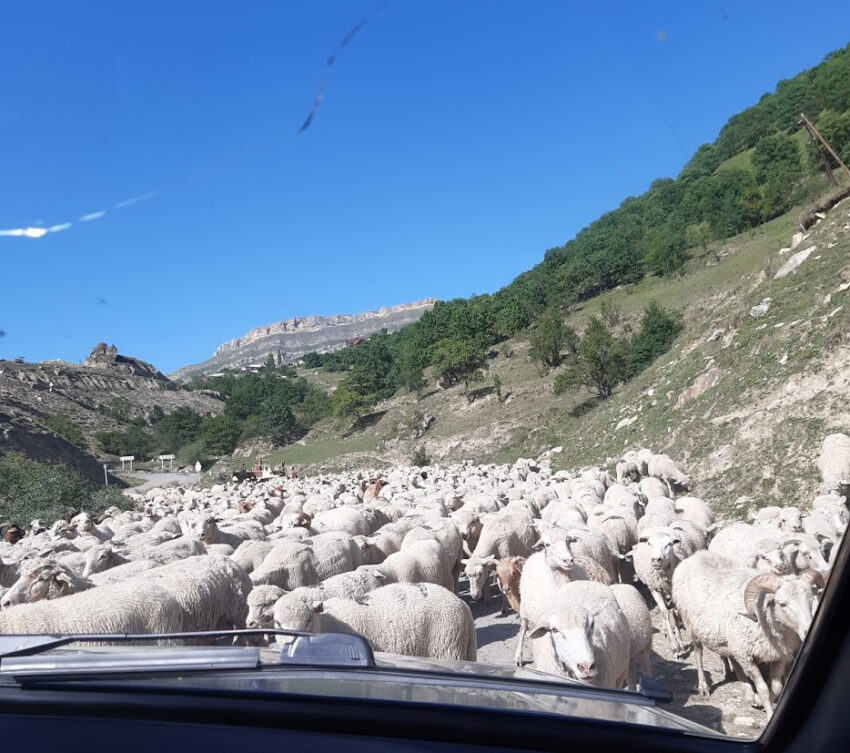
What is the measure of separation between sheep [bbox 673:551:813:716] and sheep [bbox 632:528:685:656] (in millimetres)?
1306

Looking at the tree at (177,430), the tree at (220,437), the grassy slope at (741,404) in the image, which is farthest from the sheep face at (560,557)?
the tree at (177,430)

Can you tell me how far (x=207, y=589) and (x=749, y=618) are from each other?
6.28 metres

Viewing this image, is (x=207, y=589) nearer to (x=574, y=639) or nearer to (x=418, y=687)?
(x=574, y=639)

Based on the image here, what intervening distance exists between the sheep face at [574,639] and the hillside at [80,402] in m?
51.2

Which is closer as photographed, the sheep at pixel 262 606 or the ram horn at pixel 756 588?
the ram horn at pixel 756 588

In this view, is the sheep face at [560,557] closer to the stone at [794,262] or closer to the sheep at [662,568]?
the sheep at [662,568]

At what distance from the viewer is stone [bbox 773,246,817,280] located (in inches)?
1030

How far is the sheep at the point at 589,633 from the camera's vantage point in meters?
6.33

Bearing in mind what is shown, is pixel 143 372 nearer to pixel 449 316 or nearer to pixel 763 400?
pixel 449 316

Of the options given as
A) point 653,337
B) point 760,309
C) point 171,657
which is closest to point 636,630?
point 171,657

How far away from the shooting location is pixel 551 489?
20484mm

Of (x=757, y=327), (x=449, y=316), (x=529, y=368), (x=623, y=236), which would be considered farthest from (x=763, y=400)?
(x=449, y=316)

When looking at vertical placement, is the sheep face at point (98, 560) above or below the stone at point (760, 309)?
below

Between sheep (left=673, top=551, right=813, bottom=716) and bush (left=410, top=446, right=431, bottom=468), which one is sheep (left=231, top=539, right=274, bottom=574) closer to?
sheep (left=673, top=551, right=813, bottom=716)
